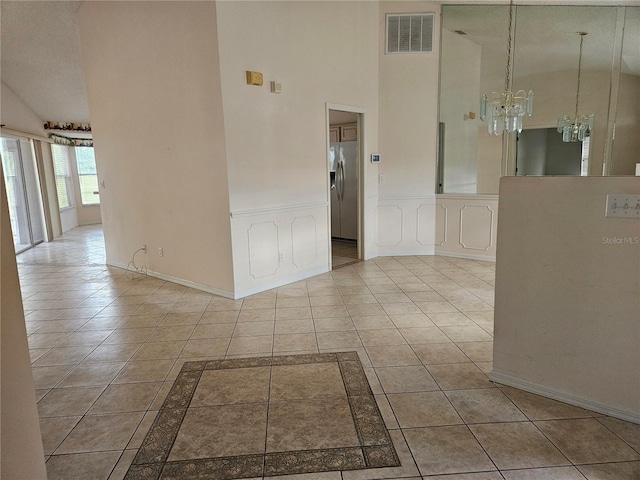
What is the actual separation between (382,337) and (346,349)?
363 mm

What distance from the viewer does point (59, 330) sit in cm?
348

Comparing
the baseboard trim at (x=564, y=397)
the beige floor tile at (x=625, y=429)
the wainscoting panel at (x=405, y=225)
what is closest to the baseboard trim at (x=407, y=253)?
the wainscoting panel at (x=405, y=225)

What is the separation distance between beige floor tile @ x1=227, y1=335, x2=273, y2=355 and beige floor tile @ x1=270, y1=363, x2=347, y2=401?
1.08 feet

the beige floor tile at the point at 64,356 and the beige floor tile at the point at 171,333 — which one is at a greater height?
the beige floor tile at the point at 171,333

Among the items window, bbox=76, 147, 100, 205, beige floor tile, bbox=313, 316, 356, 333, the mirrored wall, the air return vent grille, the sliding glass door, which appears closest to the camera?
beige floor tile, bbox=313, 316, 356, 333

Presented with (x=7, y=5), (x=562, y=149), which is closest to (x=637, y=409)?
(x=562, y=149)

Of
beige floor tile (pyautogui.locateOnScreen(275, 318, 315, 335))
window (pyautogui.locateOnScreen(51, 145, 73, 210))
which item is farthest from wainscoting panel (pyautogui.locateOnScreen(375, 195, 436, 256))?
window (pyautogui.locateOnScreen(51, 145, 73, 210))

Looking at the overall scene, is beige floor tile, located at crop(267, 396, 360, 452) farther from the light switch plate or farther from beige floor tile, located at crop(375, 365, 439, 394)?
the light switch plate

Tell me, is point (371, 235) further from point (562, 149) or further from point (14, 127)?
point (14, 127)

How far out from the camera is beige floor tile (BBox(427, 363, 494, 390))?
94.5 inches

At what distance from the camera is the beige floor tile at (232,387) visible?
2305 mm

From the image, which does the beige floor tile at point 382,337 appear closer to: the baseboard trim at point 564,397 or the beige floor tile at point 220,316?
the baseboard trim at point 564,397

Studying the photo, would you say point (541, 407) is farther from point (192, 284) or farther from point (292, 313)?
point (192, 284)

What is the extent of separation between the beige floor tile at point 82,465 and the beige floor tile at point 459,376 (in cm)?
183
